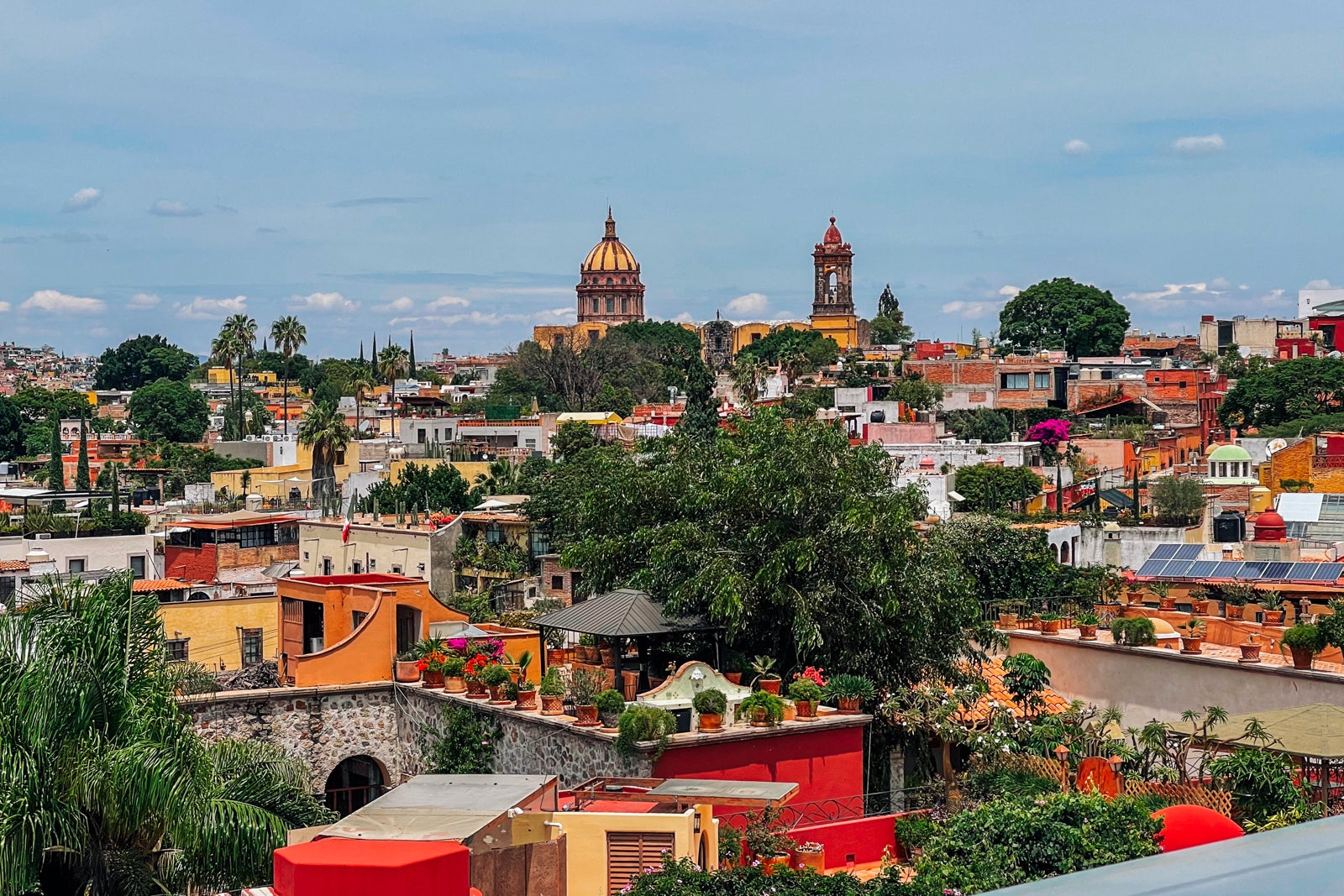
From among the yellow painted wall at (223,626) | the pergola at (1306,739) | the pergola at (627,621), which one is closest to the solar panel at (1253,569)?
the pergola at (1306,739)

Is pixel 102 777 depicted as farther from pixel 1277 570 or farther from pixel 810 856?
pixel 1277 570

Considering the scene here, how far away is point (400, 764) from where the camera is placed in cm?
1844

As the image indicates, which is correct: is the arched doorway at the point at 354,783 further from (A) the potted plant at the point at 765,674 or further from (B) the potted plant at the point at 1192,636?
(B) the potted plant at the point at 1192,636

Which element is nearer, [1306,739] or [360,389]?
[1306,739]

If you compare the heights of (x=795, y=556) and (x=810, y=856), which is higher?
(x=795, y=556)

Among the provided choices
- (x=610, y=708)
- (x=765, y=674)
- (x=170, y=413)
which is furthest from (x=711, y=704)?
(x=170, y=413)

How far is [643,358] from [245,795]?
95.4 meters

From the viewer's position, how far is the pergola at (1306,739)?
48.2ft

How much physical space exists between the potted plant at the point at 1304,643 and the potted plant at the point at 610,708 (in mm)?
7388

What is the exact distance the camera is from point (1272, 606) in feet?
82.8

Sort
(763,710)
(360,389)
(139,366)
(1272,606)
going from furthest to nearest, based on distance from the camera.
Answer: (139,366) < (360,389) < (1272,606) < (763,710)

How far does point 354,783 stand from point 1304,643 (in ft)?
34.4

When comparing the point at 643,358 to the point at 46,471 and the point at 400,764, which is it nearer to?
the point at 46,471

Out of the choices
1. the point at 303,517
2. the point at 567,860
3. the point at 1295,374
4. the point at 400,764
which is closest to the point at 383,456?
the point at 303,517
